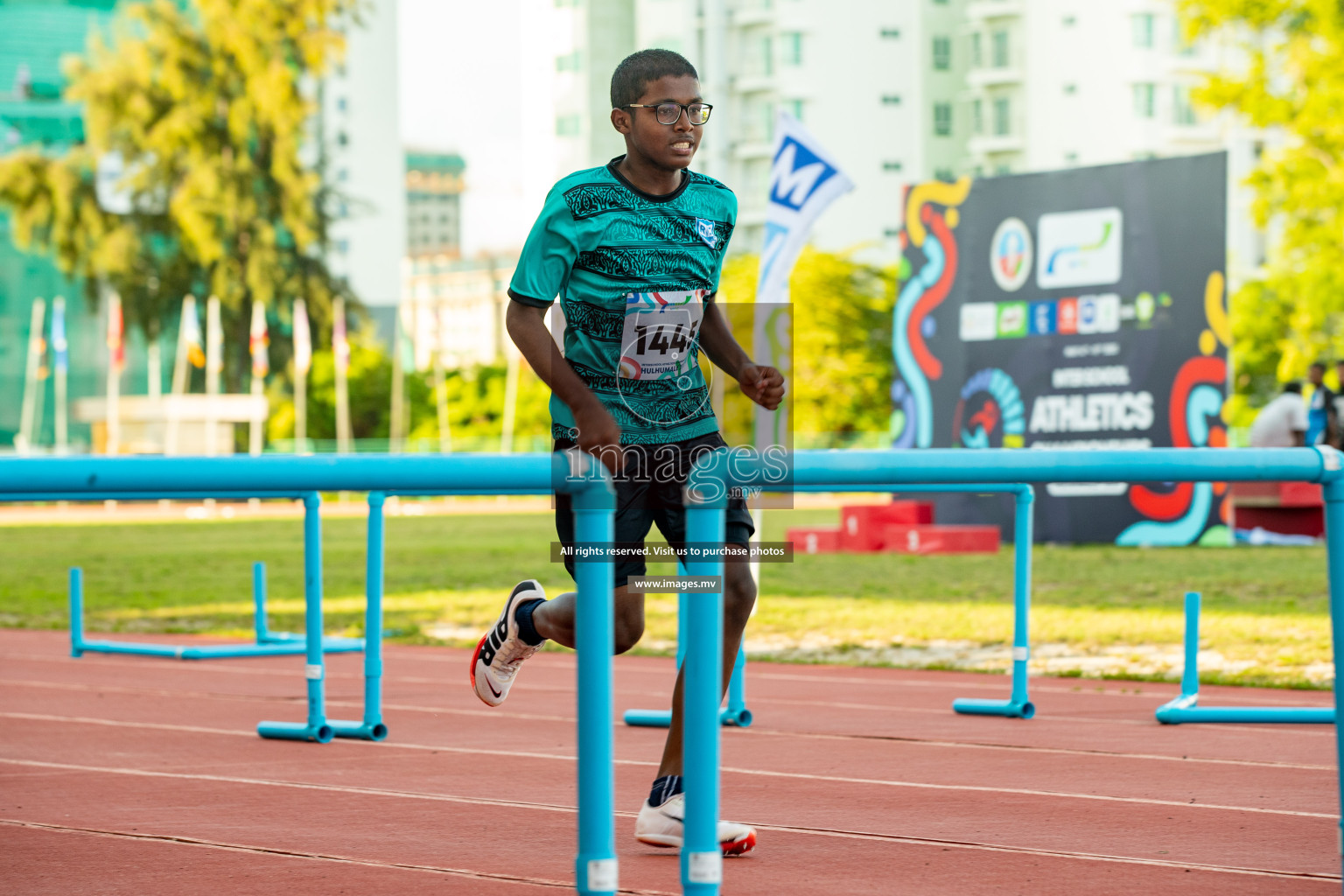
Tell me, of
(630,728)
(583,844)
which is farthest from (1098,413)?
(583,844)

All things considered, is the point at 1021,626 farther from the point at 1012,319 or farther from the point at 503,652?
the point at 1012,319

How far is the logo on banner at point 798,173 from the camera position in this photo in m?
9.75

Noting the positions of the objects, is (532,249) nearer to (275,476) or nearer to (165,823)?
(275,476)

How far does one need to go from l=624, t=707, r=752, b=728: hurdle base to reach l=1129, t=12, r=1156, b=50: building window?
7172cm

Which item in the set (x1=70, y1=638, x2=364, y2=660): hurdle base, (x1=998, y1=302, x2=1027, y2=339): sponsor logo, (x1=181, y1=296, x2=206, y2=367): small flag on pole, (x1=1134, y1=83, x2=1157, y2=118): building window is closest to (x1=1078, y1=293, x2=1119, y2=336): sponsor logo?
(x1=998, y1=302, x2=1027, y2=339): sponsor logo

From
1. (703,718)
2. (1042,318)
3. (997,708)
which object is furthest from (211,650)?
(1042,318)

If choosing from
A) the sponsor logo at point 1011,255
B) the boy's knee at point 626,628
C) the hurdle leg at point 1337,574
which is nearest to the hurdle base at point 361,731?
the boy's knee at point 626,628

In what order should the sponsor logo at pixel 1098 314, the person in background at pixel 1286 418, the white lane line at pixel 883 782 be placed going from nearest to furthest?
the white lane line at pixel 883 782
the person in background at pixel 1286 418
the sponsor logo at pixel 1098 314

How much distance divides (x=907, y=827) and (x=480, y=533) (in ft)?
75.7

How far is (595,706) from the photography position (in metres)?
2.92

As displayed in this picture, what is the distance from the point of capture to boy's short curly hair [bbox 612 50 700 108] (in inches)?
162

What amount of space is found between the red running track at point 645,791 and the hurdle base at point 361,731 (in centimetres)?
11

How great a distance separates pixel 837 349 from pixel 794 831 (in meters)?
52.9

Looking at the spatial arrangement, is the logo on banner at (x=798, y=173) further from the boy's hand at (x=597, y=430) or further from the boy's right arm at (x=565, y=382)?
the boy's hand at (x=597, y=430)
